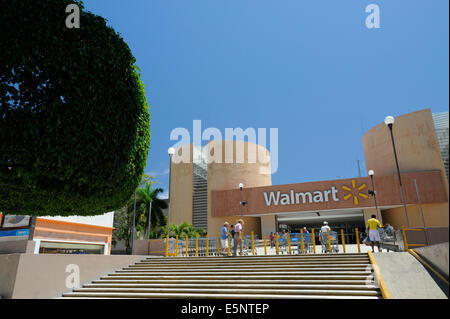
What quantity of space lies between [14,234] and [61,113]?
49.5 feet

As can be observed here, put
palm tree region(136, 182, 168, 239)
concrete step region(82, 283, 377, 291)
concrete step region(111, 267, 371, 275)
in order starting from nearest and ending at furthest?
concrete step region(82, 283, 377, 291)
concrete step region(111, 267, 371, 275)
palm tree region(136, 182, 168, 239)

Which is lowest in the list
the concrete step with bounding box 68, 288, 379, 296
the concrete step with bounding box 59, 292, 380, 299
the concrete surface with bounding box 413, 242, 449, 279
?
the concrete step with bounding box 59, 292, 380, 299

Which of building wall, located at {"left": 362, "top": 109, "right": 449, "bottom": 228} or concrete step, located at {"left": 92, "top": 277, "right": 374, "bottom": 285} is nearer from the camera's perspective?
concrete step, located at {"left": 92, "top": 277, "right": 374, "bottom": 285}

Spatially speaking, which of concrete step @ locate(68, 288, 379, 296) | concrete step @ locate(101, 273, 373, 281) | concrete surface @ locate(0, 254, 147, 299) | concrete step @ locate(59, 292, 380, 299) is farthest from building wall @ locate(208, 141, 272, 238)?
concrete step @ locate(59, 292, 380, 299)

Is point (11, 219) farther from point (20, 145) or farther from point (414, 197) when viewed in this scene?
point (414, 197)

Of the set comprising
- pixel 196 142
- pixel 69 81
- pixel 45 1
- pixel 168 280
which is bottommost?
pixel 168 280

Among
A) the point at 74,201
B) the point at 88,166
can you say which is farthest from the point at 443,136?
the point at 74,201

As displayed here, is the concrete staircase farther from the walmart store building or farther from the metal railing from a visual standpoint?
the walmart store building

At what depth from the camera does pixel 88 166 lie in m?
6.65

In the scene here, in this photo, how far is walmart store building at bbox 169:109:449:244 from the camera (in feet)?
74.8

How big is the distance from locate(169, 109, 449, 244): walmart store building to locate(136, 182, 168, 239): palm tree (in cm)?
186

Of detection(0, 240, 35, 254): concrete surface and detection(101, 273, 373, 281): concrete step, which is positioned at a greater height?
detection(0, 240, 35, 254): concrete surface

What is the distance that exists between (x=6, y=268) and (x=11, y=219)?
11.3 m

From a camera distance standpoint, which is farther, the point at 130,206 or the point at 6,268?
the point at 130,206
